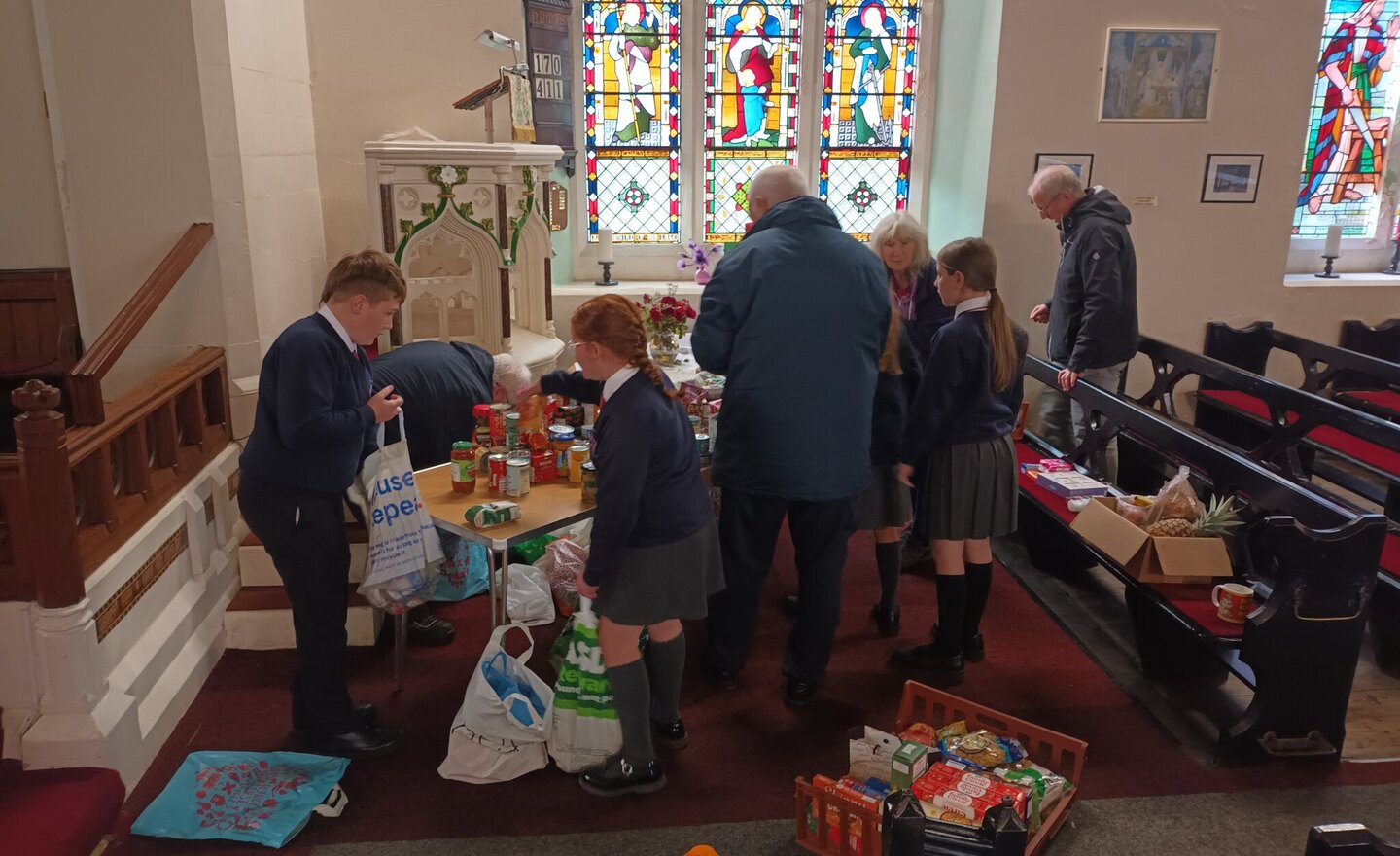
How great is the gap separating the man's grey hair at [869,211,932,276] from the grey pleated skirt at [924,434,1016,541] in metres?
0.89

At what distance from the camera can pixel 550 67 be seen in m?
6.27

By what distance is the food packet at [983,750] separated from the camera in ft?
9.82

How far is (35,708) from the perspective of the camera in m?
2.97

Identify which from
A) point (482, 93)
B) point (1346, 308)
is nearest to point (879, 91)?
point (482, 93)

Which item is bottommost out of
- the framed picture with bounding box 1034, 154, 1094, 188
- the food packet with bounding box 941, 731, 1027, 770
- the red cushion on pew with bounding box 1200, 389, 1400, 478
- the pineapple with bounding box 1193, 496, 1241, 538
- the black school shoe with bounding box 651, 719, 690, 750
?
the black school shoe with bounding box 651, 719, 690, 750

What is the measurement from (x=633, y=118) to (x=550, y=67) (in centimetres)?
88

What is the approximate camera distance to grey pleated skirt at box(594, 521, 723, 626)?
2920 mm

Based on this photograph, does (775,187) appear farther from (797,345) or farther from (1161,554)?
(1161,554)

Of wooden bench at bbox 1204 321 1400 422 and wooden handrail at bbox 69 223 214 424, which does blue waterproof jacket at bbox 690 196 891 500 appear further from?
wooden bench at bbox 1204 321 1400 422

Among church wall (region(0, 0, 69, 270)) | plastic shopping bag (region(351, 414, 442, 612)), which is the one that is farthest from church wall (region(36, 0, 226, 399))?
plastic shopping bag (region(351, 414, 442, 612))

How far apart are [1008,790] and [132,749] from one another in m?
2.57

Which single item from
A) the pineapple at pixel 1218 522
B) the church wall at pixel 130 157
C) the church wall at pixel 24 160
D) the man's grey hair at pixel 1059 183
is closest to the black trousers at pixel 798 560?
the pineapple at pixel 1218 522

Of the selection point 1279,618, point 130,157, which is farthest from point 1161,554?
point 130,157

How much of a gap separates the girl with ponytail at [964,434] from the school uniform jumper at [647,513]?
3.09 feet
